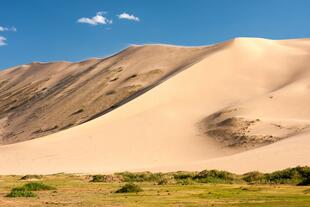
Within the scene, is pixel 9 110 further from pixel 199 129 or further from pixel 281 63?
pixel 199 129

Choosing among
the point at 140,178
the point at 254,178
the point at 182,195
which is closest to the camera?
the point at 182,195

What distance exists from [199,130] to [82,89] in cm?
4319

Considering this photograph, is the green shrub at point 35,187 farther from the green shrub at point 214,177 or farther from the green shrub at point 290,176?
the green shrub at point 290,176

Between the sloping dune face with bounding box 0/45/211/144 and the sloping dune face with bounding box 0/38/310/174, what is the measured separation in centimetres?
1047

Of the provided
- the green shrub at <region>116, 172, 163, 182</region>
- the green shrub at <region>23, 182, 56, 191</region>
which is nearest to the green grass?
the green shrub at <region>23, 182, 56, 191</region>

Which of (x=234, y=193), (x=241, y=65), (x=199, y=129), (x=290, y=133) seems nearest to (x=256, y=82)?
(x=241, y=65)

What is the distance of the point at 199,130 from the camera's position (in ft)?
194

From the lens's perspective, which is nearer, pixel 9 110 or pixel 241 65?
pixel 241 65

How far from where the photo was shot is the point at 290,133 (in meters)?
50.9

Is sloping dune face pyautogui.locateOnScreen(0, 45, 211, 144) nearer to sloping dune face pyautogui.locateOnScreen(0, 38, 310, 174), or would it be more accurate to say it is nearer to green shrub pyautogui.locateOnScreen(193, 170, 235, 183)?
sloping dune face pyautogui.locateOnScreen(0, 38, 310, 174)

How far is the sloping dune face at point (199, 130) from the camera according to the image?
46938 millimetres

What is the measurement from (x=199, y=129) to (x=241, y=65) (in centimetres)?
2738

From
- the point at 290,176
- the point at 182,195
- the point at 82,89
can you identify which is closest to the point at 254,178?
the point at 290,176

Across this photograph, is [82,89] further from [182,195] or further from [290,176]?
[182,195]
